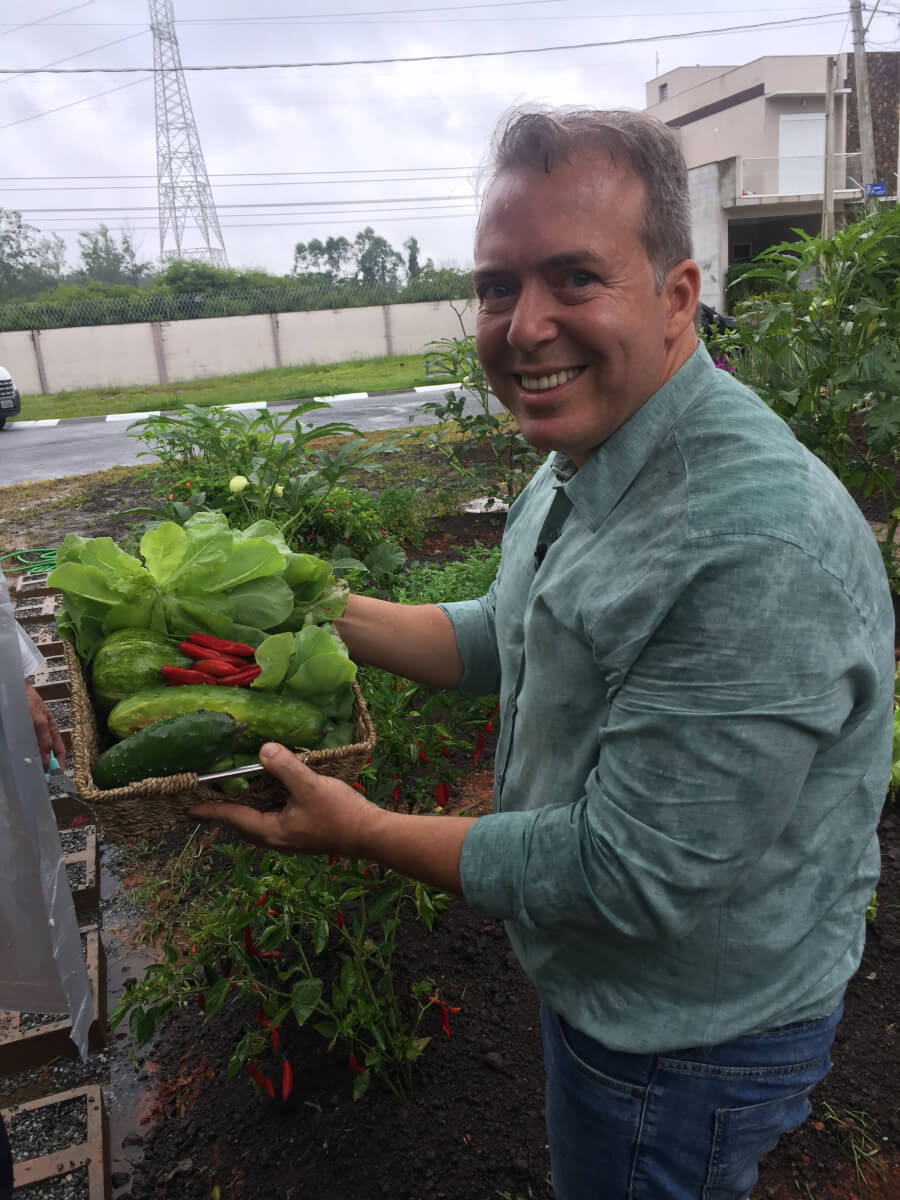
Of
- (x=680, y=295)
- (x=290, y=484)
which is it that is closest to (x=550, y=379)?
(x=680, y=295)

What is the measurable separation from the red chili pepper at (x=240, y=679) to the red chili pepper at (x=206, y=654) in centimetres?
4

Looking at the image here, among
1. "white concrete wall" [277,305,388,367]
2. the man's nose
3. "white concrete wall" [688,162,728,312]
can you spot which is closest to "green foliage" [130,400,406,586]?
the man's nose

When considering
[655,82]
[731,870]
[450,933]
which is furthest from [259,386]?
[655,82]

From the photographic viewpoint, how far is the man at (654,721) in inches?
37.6

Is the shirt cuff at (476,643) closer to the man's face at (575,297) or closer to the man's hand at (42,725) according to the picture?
the man's face at (575,297)

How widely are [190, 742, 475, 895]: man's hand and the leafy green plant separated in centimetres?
→ 52

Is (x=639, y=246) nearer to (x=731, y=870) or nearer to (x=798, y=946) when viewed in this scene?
(x=731, y=870)

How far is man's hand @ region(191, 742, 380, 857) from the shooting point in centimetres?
124

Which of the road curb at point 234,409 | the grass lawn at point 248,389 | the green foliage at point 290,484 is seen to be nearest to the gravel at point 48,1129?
the green foliage at point 290,484

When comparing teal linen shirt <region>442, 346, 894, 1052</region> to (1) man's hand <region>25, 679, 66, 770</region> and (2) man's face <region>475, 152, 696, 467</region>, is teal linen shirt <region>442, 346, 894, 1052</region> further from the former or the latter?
(1) man's hand <region>25, 679, 66, 770</region>

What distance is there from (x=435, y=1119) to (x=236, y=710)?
4.14 ft

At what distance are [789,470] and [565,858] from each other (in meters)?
0.52

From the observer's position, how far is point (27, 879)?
145 centimetres

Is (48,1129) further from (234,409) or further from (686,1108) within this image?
(234,409)
